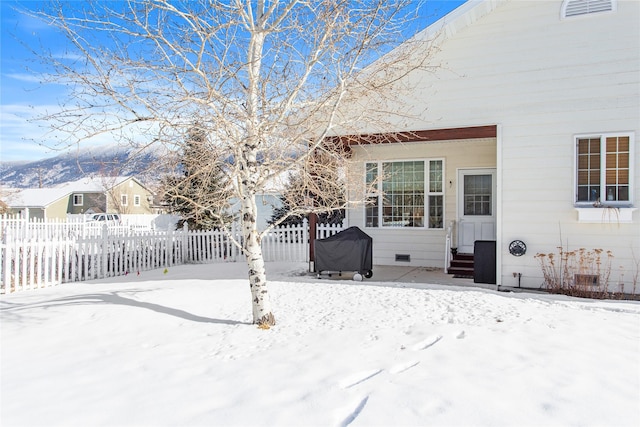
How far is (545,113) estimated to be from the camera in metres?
8.02

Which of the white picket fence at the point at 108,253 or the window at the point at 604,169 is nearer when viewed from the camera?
the window at the point at 604,169

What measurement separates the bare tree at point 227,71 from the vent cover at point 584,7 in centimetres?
333

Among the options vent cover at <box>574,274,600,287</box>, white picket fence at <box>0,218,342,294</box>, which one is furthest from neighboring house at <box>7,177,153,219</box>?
vent cover at <box>574,274,600,287</box>

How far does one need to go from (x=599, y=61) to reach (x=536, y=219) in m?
2.91

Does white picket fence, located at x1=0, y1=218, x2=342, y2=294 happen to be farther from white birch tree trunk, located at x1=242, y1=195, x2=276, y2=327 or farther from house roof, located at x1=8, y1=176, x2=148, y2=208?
house roof, located at x1=8, y1=176, x2=148, y2=208

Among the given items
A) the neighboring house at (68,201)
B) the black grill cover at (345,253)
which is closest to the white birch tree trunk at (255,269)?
the black grill cover at (345,253)

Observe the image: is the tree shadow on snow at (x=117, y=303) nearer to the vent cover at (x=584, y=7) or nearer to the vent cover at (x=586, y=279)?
the vent cover at (x=586, y=279)

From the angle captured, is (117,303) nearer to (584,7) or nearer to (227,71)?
(227,71)

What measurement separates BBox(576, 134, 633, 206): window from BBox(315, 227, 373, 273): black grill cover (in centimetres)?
415

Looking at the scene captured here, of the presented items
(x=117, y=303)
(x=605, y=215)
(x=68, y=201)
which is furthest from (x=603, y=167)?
(x=68, y=201)

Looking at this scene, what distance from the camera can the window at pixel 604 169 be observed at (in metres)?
7.59

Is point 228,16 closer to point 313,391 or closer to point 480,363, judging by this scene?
point 313,391

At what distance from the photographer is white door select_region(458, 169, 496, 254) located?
10.9 meters

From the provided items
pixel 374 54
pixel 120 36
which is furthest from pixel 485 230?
pixel 120 36
